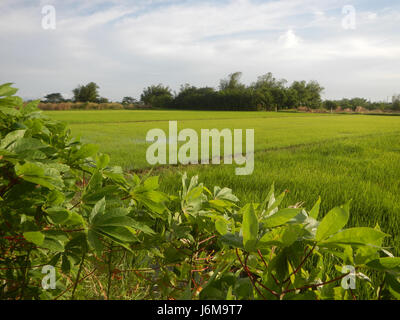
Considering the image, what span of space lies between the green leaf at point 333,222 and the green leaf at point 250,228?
67mm

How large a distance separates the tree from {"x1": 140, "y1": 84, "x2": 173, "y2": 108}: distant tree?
33.2 ft

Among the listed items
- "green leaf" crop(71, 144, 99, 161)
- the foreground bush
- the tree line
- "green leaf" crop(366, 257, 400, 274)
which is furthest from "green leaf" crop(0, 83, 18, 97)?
the tree line

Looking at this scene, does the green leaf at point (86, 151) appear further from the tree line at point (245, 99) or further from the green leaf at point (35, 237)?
the tree line at point (245, 99)

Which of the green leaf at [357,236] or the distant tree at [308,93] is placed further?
the distant tree at [308,93]

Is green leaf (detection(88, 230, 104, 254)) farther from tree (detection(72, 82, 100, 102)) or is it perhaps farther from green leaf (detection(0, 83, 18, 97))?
tree (detection(72, 82, 100, 102))

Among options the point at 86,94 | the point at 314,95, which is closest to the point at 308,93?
the point at 314,95

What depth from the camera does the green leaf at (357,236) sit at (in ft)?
0.91

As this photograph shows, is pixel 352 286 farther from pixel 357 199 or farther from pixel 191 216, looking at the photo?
pixel 357 199

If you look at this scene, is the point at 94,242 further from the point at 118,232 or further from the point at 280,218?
the point at 280,218

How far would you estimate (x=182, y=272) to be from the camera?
1.86ft

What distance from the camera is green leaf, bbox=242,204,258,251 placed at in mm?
301

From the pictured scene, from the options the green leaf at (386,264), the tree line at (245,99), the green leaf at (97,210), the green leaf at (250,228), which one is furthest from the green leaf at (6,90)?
the tree line at (245,99)
